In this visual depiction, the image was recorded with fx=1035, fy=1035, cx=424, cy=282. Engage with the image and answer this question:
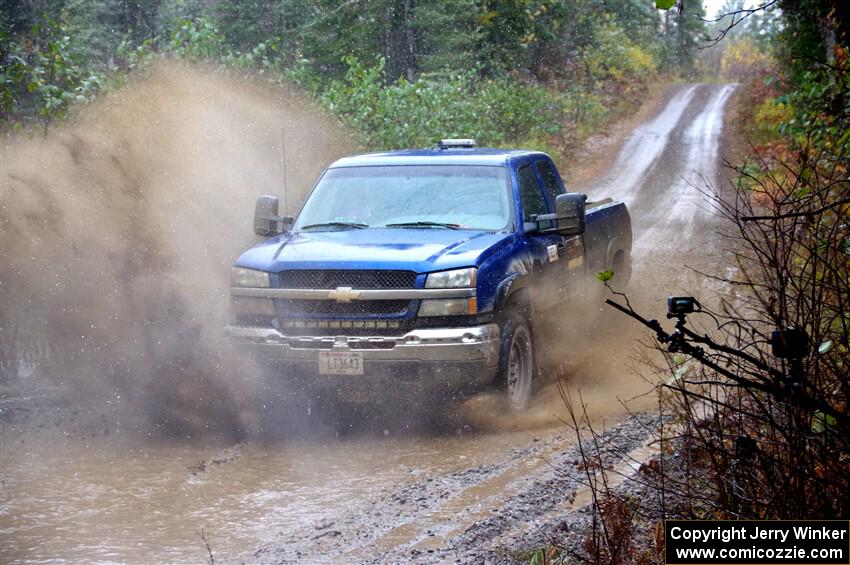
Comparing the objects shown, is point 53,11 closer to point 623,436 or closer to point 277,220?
point 277,220

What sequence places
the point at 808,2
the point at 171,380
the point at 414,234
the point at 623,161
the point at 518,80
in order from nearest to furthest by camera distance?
the point at 414,234, the point at 171,380, the point at 808,2, the point at 623,161, the point at 518,80

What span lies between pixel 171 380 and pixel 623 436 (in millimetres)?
4028

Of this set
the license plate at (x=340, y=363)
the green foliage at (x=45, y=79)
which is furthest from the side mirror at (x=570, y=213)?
the green foliage at (x=45, y=79)

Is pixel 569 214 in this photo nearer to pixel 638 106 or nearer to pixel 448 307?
pixel 448 307

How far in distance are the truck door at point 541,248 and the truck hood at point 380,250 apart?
434 mm

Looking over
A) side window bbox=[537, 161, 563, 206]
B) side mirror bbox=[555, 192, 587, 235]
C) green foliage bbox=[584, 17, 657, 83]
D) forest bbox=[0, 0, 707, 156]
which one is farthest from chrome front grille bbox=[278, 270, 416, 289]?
A: green foliage bbox=[584, 17, 657, 83]

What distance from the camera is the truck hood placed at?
755 cm

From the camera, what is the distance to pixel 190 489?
21.2 ft

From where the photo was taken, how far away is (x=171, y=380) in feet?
29.2

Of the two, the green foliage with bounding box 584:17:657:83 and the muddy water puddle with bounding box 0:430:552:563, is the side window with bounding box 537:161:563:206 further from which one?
the green foliage with bounding box 584:17:657:83

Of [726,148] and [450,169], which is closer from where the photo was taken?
[450,169]

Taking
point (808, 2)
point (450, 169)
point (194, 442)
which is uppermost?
point (808, 2)

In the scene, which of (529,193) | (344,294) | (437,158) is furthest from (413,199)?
(344,294)

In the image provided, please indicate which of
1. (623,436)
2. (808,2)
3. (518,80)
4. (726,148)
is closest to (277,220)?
(623,436)
